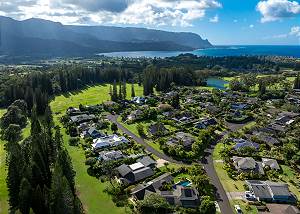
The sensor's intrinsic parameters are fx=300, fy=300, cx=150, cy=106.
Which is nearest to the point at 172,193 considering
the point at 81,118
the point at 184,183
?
the point at 184,183

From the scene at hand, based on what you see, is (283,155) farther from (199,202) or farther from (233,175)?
(199,202)

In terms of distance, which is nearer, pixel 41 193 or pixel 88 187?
pixel 41 193

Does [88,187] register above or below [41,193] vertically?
below

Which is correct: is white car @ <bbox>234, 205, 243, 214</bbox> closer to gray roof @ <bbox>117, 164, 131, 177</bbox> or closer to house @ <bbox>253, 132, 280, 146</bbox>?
gray roof @ <bbox>117, 164, 131, 177</bbox>

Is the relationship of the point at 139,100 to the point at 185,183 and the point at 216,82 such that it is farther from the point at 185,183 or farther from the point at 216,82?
the point at 216,82

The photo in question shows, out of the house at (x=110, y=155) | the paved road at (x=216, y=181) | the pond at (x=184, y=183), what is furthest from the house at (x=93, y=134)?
the pond at (x=184, y=183)

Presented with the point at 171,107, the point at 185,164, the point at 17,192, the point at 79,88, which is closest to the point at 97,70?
the point at 79,88
